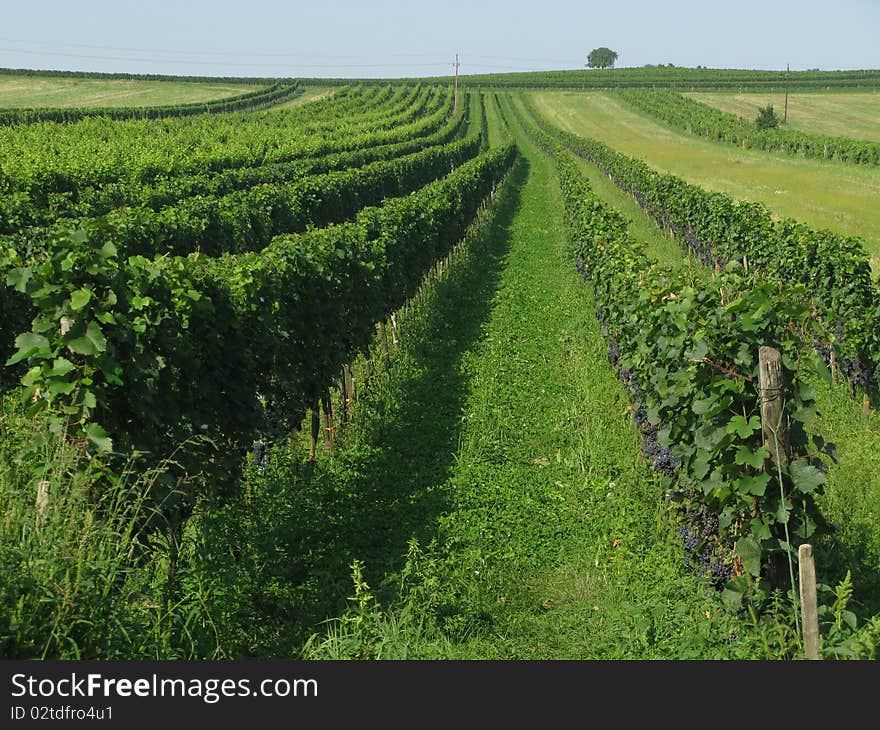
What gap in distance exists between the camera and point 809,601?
5.55 meters

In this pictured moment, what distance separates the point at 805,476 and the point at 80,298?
17.8 feet

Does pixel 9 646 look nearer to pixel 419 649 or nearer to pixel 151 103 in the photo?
pixel 419 649

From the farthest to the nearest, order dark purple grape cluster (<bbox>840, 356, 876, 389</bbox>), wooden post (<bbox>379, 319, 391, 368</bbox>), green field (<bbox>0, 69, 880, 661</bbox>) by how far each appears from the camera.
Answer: wooden post (<bbox>379, 319, 391, 368</bbox>)
dark purple grape cluster (<bbox>840, 356, 876, 389</bbox>)
green field (<bbox>0, 69, 880, 661</bbox>)

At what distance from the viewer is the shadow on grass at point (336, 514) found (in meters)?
6.98

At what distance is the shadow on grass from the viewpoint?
698 centimetres

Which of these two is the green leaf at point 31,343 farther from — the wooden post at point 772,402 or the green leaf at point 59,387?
the wooden post at point 772,402

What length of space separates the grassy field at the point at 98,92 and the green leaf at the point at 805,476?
105 m

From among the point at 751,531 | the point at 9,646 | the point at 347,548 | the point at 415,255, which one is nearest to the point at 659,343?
the point at 751,531

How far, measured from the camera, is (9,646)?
464 centimetres

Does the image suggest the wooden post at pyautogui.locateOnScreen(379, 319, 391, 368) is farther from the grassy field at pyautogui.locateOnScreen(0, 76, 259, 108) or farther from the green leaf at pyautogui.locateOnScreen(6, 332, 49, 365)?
the grassy field at pyautogui.locateOnScreen(0, 76, 259, 108)

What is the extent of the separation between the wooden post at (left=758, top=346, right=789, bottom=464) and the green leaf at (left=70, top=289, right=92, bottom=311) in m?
4.93

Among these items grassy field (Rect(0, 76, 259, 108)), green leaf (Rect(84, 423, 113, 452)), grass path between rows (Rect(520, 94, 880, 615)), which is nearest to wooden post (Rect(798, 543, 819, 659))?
grass path between rows (Rect(520, 94, 880, 615))

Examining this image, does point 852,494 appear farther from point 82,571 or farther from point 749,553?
point 82,571

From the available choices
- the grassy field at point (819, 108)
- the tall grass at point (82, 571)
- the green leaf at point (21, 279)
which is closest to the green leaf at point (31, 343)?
the green leaf at point (21, 279)
